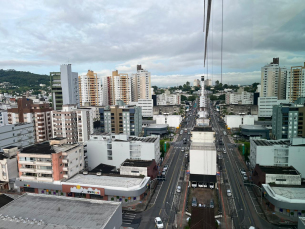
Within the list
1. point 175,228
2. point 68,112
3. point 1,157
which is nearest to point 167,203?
point 175,228

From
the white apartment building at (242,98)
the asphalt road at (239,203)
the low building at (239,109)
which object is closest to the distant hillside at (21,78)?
the white apartment building at (242,98)

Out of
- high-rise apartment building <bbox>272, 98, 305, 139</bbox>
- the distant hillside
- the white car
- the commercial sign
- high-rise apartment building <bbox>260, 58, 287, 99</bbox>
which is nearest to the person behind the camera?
the white car

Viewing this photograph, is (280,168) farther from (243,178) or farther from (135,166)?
(135,166)

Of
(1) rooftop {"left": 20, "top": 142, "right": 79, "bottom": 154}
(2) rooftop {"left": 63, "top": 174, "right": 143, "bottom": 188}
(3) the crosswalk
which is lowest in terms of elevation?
(3) the crosswalk

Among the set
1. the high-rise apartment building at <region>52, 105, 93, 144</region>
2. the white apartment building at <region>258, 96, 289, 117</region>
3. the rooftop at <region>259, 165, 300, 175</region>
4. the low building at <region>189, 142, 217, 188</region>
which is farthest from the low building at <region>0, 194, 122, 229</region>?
the white apartment building at <region>258, 96, 289, 117</region>

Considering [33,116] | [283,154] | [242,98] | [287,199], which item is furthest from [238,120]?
[33,116]

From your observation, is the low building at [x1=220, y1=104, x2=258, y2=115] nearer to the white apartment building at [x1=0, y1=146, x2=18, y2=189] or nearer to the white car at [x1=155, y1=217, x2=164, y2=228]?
the white car at [x1=155, y1=217, x2=164, y2=228]

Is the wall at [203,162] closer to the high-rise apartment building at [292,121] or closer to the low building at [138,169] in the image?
the low building at [138,169]
